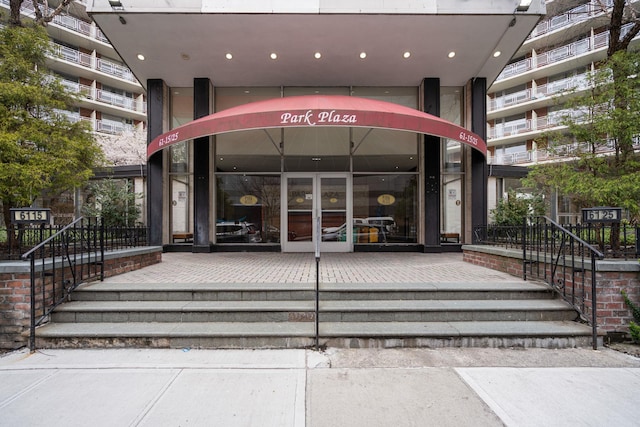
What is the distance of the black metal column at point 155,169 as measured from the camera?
10.7 m

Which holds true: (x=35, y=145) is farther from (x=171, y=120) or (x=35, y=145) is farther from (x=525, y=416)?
(x=525, y=416)

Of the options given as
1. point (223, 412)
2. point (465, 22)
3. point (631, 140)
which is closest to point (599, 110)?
point (631, 140)

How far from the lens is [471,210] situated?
10922 mm

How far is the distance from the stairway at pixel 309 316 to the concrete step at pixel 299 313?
15mm

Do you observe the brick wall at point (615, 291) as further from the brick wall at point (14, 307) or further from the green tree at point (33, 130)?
the green tree at point (33, 130)

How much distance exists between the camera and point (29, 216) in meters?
4.56

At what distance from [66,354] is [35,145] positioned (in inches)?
158

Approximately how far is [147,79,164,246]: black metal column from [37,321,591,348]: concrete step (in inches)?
267

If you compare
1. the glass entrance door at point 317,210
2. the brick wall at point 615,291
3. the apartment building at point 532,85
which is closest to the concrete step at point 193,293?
the brick wall at point 615,291

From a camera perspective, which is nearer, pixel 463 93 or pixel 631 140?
pixel 631 140

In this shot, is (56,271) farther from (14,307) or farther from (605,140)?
(605,140)

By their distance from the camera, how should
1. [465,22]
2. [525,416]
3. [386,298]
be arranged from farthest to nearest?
[465,22]
[386,298]
[525,416]

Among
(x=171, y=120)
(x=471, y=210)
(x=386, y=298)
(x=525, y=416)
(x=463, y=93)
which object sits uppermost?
(x=463, y=93)

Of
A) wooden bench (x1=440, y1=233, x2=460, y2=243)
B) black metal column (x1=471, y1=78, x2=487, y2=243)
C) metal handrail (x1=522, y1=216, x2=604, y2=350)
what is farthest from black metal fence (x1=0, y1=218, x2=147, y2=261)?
black metal column (x1=471, y1=78, x2=487, y2=243)
